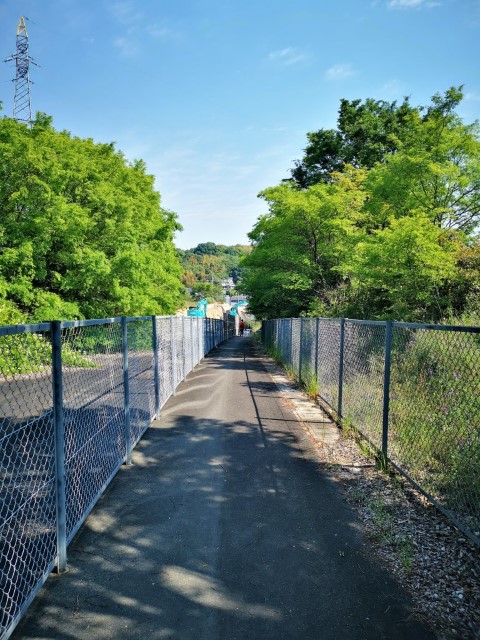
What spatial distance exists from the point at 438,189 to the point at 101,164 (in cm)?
1511

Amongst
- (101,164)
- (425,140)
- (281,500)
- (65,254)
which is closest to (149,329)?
(281,500)

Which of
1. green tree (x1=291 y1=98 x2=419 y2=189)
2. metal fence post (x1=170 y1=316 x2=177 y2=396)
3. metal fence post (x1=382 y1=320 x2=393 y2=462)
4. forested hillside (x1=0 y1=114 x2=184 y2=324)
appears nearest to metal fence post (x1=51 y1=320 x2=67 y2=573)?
metal fence post (x1=382 y1=320 x2=393 y2=462)

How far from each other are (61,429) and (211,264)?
6261 inches

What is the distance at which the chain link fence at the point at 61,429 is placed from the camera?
2.56 metres

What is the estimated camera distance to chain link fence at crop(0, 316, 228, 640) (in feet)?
8.41

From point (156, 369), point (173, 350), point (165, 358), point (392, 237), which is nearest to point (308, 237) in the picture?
point (392, 237)

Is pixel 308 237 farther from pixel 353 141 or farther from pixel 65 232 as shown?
pixel 353 141

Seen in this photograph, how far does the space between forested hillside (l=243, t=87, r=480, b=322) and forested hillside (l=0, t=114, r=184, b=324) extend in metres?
6.28

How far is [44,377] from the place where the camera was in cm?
298

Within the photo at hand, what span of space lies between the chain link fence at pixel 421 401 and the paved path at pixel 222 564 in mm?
884

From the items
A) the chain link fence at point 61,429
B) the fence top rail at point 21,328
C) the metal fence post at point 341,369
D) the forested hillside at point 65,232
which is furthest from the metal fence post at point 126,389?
the forested hillside at point 65,232

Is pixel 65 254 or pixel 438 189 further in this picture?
pixel 65 254

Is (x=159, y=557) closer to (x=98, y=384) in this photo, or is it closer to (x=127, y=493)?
(x=127, y=493)

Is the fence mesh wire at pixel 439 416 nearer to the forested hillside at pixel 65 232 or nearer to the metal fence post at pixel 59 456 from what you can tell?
the metal fence post at pixel 59 456
